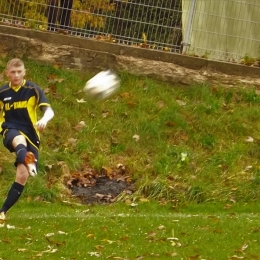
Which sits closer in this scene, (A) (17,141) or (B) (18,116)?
(A) (17,141)

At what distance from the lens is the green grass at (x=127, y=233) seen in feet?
26.7

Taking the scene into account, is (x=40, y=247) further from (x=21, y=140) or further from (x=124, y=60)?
(x=124, y=60)

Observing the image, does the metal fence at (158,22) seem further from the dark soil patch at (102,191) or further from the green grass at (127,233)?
the green grass at (127,233)

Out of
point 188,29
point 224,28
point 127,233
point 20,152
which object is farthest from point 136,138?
point 20,152

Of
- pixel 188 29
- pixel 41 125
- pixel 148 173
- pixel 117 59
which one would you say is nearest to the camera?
pixel 41 125

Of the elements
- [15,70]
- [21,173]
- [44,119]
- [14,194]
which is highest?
[15,70]

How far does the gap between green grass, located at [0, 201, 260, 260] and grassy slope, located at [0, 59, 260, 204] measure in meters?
0.69

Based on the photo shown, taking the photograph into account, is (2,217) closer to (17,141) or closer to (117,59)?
(17,141)

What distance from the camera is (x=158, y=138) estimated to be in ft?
42.6

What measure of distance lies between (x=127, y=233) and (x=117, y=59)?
588 cm

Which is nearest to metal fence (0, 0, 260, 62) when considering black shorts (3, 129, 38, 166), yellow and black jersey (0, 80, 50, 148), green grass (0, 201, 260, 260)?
green grass (0, 201, 260, 260)

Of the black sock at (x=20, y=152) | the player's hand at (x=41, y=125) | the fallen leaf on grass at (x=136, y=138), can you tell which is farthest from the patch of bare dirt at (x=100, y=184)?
the player's hand at (x=41, y=125)

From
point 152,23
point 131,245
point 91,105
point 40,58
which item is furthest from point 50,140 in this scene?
point 131,245

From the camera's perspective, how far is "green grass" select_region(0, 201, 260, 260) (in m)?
8.14
